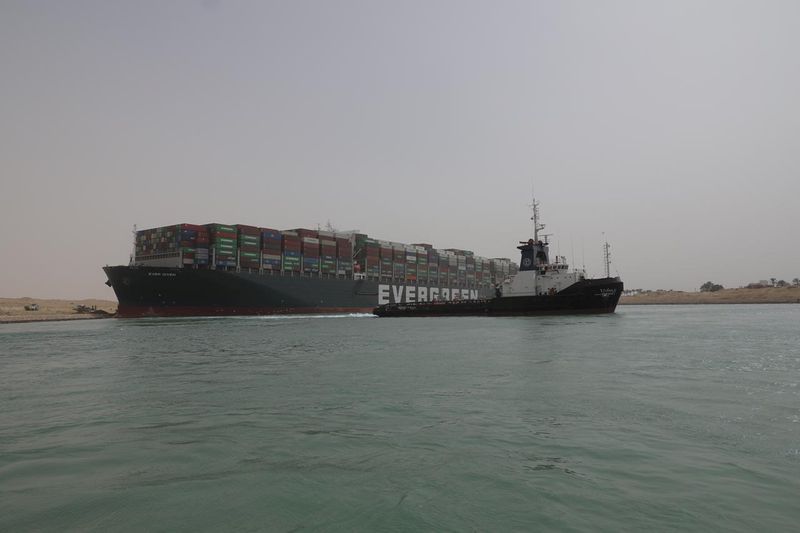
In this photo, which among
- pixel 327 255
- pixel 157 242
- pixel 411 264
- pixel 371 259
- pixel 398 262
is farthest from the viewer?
pixel 411 264

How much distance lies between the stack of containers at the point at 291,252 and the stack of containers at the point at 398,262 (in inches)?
757

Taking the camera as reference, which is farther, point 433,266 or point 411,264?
point 433,266

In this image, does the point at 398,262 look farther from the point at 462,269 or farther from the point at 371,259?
the point at 462,269

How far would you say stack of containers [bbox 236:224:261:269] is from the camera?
59.1 metres

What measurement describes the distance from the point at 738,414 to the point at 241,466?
9105mm

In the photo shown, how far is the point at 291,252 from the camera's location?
2522 inches

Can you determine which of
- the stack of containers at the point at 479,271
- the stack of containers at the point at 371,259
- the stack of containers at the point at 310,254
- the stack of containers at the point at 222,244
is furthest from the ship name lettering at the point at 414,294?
the stack of containers at the point at 222,244

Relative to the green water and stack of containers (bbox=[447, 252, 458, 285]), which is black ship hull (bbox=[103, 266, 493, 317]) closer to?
stack of containers (bbox=[447, 252, 458, 285])

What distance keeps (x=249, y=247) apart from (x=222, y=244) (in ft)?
11.7

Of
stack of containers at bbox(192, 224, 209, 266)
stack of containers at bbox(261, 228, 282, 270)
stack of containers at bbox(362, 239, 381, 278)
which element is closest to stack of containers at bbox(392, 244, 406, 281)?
stack of containers at bbox(362, 239, 381, 278)

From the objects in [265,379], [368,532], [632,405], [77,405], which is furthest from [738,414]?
[77,405]

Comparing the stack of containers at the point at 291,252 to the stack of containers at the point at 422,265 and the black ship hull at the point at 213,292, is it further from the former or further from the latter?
the stack of containers at the point at 422,265

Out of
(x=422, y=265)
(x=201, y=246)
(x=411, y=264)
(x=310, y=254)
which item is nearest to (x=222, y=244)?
(x=201, y=246)

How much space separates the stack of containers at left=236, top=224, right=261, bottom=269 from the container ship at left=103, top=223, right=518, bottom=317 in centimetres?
13
